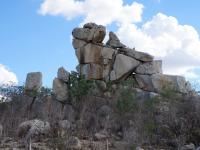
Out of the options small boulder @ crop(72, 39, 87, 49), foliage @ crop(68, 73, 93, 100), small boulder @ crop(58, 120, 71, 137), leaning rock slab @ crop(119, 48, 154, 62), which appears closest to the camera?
small boulder @ crop(58, 120, 71, 137)

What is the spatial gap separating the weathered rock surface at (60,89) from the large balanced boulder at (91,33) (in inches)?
114

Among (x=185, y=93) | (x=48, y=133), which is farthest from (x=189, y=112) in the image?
(x=48, y=133)

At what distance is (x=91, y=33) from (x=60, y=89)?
143 inches

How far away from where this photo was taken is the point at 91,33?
84.9ft

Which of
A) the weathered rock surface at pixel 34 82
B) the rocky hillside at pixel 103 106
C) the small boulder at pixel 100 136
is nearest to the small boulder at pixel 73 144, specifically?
the rocky hillside at pixel 103 106

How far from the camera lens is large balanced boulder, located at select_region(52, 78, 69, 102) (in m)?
25.0

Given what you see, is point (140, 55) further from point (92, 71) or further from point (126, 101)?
point (126, 101)

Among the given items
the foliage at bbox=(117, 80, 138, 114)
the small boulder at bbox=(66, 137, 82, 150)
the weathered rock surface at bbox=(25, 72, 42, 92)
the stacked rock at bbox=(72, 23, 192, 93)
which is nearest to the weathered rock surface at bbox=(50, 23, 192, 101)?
the stacked rock at bbox=(72, 23, 192, 93)

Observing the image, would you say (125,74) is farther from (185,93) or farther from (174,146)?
(174,146)

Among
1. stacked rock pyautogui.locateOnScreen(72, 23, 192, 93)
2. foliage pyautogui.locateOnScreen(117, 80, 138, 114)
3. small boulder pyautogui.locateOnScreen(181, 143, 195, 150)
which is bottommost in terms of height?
small boulder pyautogui.locateOnScreen(181, 143, 195, 150)

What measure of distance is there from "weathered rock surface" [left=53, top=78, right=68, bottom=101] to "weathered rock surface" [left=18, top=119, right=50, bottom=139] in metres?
8.92

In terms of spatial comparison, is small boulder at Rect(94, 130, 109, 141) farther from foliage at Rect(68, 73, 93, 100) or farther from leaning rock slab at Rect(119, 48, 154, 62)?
leaning rock slab at Rect(119, 48, 154, 62)

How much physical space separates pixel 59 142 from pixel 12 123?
420cm

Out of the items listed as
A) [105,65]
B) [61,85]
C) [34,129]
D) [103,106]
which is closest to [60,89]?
[61,85]
